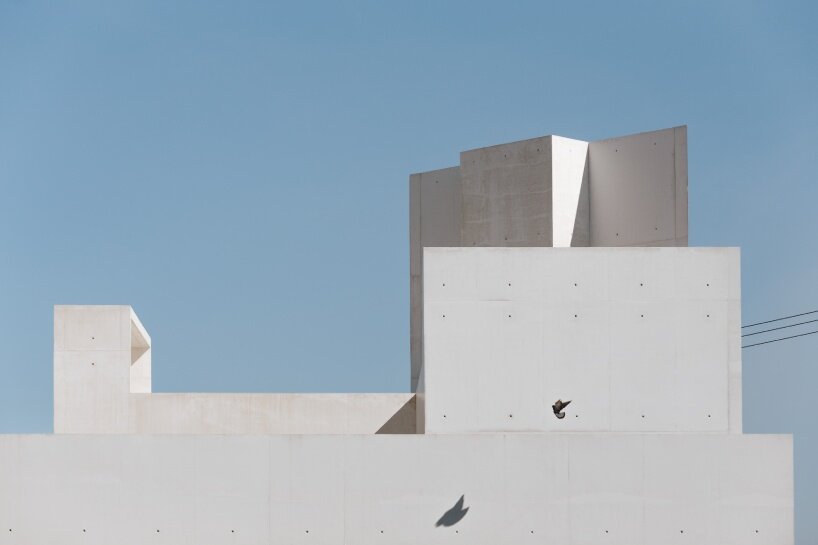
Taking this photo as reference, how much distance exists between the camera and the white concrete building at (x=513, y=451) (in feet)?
72.2

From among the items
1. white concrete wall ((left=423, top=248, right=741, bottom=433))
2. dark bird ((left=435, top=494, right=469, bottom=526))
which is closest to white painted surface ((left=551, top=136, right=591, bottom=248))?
white concrete wall ((left=423, top=248, right=741, bottom=433))

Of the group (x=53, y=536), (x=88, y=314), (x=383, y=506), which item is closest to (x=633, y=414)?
(x=383, y=506)

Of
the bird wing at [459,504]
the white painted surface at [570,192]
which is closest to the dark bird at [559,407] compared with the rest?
the bird wing at [459,504]

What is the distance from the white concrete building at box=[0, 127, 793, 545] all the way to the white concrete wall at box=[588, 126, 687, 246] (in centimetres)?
396

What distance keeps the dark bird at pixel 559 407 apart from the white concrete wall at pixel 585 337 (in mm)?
88

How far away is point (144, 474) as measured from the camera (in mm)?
22125

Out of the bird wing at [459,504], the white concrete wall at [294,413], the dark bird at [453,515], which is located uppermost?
the white concrete wall at [294,413]

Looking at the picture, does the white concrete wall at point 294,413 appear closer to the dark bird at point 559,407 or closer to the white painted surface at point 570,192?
the white painted surface at point 570,192

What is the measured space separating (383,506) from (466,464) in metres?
1.39

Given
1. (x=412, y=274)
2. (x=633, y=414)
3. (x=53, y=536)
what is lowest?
(x=53, y=536)

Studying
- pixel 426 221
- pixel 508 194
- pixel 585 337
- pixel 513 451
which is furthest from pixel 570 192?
pixel 513 451

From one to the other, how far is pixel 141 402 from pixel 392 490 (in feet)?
30.1

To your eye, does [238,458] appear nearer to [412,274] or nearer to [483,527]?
[483,527]

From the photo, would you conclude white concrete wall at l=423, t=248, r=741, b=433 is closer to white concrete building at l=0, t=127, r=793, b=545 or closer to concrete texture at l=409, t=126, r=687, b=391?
white concrete building at l=0, t=127, r=793, b=545
